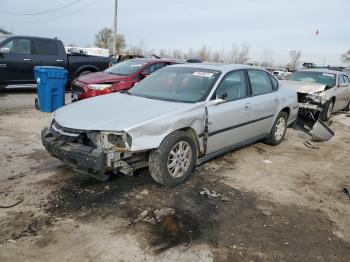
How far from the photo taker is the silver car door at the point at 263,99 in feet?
18.6

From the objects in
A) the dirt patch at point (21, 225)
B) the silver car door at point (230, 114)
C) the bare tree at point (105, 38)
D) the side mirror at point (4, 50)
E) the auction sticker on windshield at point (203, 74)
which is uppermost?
the bare tree at point (105, 38)

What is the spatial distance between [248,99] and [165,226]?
2.77 metres

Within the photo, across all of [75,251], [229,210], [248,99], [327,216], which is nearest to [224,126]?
[248,99]

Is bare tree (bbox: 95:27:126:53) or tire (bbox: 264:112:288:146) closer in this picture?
tire (bbox: 264:112:288:146)

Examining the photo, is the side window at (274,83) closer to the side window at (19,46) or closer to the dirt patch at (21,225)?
the dirt patch at (21,225)

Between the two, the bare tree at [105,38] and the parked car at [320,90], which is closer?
the parked car at [320,90]

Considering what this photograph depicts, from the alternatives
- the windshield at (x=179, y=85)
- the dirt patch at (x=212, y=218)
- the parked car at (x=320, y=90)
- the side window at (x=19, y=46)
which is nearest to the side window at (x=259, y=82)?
the windshield at (x=179, y=85)

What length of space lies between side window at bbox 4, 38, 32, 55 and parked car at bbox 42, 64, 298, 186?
674cm

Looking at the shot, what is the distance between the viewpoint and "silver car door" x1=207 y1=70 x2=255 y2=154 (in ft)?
15.5

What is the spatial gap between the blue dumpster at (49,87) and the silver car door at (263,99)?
4.92 metres

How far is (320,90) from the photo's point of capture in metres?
9.23

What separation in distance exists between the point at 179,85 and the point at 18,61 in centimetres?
738

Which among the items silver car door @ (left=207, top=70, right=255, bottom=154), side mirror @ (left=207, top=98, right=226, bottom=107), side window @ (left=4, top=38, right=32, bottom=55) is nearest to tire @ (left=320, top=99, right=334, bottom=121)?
silver car door @ (left=207, top=70, right=255, bottom=154)

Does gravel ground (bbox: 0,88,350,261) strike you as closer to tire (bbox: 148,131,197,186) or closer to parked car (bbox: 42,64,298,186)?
tire (bbox: 148,131,197,186)
